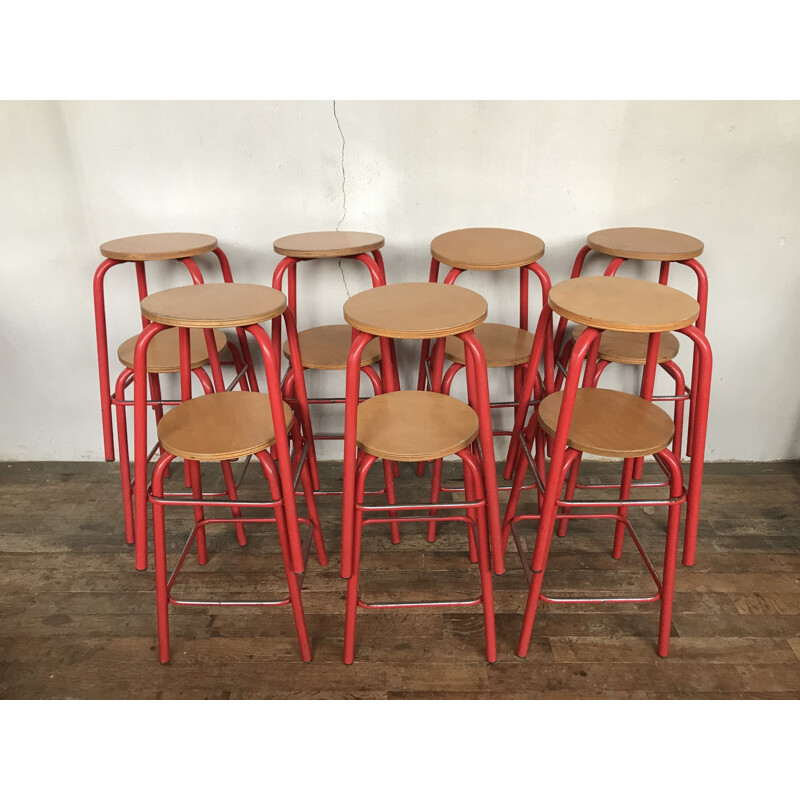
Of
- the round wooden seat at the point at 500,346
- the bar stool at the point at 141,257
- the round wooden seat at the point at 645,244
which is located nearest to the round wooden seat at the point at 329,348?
the round wooden seat at the point at 500,346

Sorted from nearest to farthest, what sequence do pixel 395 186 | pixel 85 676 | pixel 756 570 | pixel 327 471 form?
1. pixel 85 676
2. pixel 756 570
3. pixel 395 186
4. pixel 327 471

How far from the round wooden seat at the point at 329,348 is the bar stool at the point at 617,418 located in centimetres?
72

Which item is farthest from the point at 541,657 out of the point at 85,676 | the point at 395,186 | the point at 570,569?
the point at 395,186

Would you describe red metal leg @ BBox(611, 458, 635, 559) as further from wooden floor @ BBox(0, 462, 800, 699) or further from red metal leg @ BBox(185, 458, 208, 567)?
red metal leg @ BBox(185, 458, 208, 567)

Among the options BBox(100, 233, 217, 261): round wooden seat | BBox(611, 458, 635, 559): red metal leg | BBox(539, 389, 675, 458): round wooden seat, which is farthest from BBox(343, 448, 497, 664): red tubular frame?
BBox(100, 233, 217, 261): round wooden seat

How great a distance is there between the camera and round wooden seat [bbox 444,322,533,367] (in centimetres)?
258

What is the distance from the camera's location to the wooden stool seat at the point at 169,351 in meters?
2.54

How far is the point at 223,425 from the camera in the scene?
2121 mm

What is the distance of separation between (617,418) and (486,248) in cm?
87

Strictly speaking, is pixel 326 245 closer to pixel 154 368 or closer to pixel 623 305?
pixel 154 368

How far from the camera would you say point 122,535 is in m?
2.86

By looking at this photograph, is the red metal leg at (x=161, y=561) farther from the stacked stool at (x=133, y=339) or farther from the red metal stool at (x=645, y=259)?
the red metal stool at (x=645, y=259)

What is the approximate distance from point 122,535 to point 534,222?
7.99 ft

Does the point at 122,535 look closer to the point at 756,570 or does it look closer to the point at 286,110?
the point at 286,110
